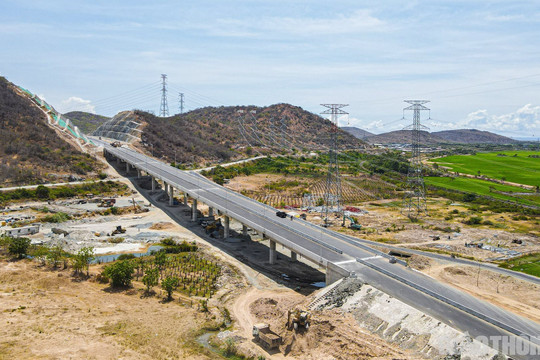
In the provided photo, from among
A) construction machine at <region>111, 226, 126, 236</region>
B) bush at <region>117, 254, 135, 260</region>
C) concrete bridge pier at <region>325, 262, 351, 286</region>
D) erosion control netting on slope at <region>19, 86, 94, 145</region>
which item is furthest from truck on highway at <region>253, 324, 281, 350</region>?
erosion control netting on slope at <region>19, 86, 94, 145</region>

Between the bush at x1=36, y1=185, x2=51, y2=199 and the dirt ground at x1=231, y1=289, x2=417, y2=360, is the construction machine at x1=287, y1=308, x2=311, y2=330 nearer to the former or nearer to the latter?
the dirt ground at x1=231, y1=289, x2=417, y2=360

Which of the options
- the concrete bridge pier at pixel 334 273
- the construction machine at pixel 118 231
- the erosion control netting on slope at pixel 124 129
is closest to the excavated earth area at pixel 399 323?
the concrete bridge pier at pixel 334 273

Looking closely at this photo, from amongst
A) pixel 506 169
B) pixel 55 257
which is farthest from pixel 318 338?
pixel 506 169

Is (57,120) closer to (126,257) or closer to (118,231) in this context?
(118,231)

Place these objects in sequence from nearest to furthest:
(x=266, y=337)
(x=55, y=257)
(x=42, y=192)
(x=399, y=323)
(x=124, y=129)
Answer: (x=399, y=323) < (x=266, y=337) < (x=55, y=257) < (x=42, y=192) < (x=124, y=129)

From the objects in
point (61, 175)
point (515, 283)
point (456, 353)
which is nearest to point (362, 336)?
point (456, 353)

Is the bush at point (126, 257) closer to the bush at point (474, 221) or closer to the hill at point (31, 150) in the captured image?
the hill at point (31, 150)
